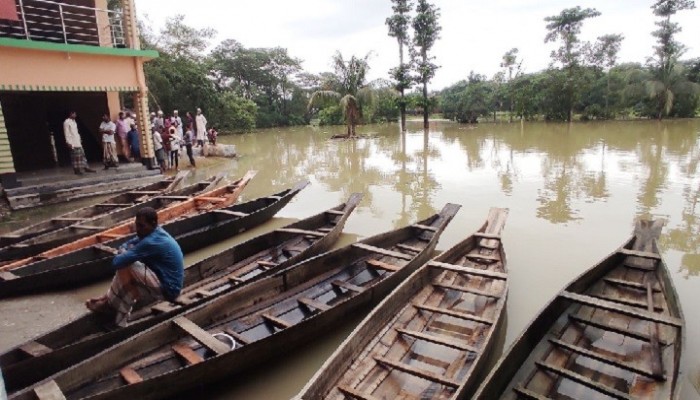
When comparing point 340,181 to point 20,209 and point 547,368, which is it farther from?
point 547,368

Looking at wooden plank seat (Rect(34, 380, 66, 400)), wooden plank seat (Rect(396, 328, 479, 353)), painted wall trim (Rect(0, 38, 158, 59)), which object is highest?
painted wall trim (Rect(0, 38, 158, 59))

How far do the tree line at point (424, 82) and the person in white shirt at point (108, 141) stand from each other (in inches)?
418

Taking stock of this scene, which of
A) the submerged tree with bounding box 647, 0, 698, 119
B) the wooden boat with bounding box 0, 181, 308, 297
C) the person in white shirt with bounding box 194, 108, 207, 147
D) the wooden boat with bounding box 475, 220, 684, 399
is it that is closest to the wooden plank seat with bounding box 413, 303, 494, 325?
the wooden boat with bounding box 475, 220, 684, 399

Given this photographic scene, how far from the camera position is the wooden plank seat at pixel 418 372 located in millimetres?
3293

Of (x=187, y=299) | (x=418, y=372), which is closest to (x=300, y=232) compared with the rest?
(x=187, y=299)

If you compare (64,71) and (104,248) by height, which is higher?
(64,71)

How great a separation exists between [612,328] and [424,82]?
27.3 meters

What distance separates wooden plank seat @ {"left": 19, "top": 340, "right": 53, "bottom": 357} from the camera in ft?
11.5

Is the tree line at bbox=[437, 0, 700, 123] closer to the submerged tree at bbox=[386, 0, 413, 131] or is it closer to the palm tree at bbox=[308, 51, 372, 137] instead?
the submerged tree at bbox=[386, 0, 413, 131]

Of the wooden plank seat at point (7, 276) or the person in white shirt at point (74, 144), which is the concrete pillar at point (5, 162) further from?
the wooden plank seat at point (7, 276)

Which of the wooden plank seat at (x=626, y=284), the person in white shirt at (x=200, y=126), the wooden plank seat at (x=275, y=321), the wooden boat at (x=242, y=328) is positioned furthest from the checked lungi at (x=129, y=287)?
the person in white shirt at (x=200, y=126)

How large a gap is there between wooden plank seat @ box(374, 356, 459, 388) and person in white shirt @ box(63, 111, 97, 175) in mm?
11348

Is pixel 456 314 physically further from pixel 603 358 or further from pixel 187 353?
pixel 187 353

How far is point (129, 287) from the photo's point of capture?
4230mm
